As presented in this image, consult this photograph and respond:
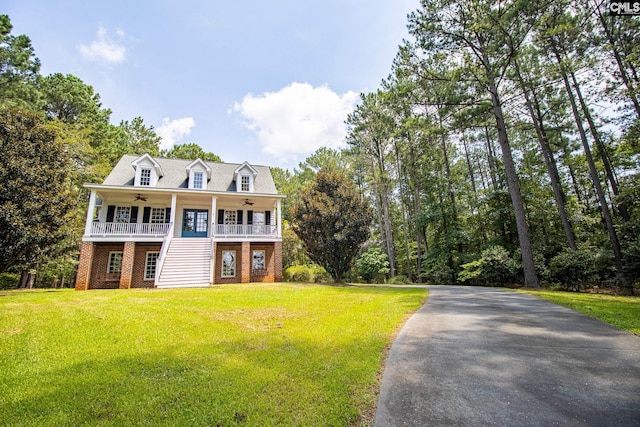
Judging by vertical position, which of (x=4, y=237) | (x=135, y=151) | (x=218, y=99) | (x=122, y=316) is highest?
(x=135, y=151)

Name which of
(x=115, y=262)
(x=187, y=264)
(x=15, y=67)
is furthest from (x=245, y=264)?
(x=15, y=67)

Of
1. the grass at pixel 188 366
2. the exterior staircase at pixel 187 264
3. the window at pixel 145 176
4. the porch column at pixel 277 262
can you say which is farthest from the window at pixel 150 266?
the grass at pixel 188 366

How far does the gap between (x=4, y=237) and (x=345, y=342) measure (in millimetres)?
12873

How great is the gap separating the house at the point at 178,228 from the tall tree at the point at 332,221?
2463 mm

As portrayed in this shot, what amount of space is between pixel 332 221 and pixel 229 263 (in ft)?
24.6

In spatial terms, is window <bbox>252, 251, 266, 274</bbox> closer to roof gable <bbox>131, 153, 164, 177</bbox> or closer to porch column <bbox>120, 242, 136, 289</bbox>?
porch column <bbox>120, 242, 136, 289</bbox>

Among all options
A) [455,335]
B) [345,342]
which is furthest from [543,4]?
[345,342]

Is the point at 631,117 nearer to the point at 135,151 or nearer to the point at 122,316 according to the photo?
the point at 122,316

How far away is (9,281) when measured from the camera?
2002 centimetres

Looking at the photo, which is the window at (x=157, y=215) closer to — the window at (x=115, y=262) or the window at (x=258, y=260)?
the window at (x=115, y=262)

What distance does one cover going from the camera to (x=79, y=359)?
3.90 meters

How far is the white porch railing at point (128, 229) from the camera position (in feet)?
47.3

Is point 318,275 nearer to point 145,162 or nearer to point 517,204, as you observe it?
point 517,204

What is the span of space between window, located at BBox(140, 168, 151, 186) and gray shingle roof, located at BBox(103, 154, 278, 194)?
0.57 metres
